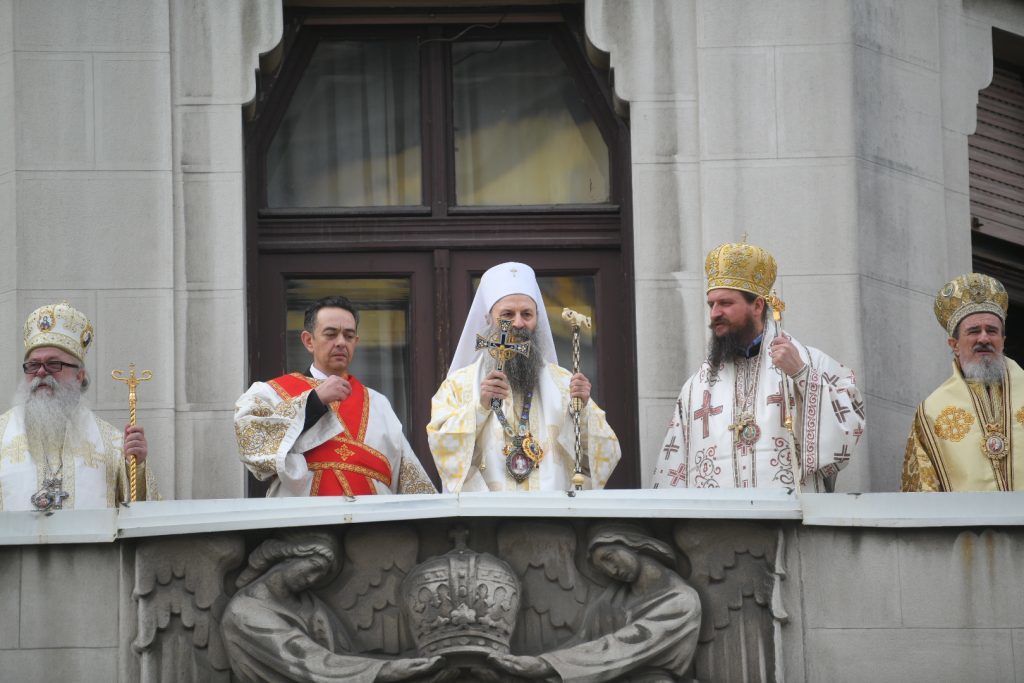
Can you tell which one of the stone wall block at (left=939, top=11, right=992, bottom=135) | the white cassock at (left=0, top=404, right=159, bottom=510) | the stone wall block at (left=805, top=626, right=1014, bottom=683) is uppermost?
the stone wall block at (left=939, top=11, right=992, bottom=135)

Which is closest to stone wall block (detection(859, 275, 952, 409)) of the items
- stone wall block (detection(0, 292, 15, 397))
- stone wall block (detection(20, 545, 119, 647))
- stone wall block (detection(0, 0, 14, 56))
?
stone wall block (detection(20, 545, 119, 647))

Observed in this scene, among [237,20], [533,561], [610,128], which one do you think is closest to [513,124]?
[610,128]

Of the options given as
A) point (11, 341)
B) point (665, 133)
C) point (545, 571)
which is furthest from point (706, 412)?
point (11, 341)

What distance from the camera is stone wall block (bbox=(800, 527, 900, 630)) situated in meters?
13.2

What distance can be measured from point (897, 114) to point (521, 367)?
288 cm

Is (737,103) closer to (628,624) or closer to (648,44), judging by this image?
(648,44)

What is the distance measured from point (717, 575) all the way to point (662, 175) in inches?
117

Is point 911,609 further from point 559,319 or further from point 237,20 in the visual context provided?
point 237,20

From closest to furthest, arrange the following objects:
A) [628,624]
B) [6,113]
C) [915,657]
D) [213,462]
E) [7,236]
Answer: [915,657] → [628,624] → [213,462] → [7,236] → [6,113]

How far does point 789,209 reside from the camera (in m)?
15.4

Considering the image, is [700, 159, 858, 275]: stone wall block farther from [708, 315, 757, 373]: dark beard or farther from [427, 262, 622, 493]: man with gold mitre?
[427, 262, 622, 493]: man with gold mitre

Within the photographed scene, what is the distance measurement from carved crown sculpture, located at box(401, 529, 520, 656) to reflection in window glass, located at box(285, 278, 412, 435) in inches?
102

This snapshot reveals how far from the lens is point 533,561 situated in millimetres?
13391

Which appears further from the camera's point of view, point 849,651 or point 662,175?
point 662,175
